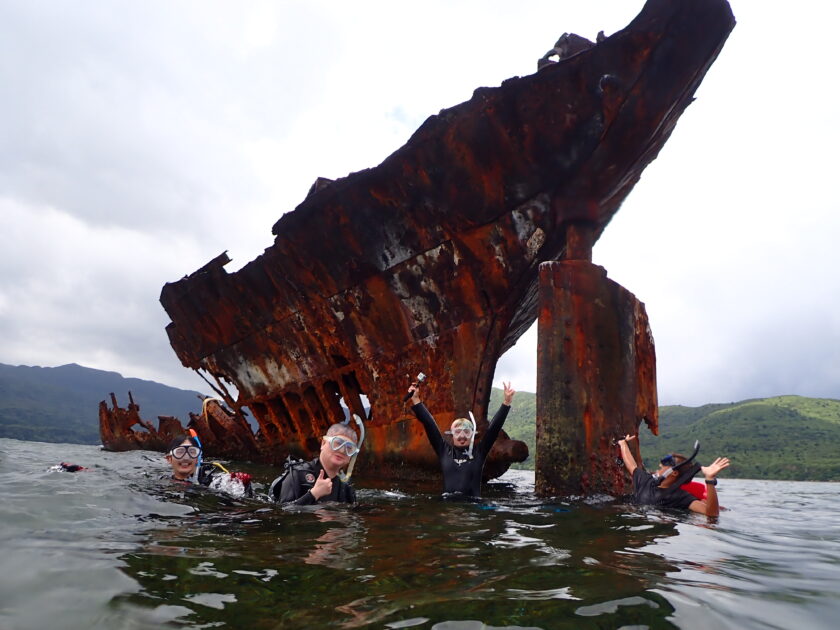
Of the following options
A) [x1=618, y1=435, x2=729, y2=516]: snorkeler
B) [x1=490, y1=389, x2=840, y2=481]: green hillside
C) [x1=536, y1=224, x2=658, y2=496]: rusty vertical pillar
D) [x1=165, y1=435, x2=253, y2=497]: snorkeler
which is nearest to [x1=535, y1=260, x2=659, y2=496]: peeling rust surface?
[x1=536, y1=224, x2=658, y2=496]: rusty vertical pillar

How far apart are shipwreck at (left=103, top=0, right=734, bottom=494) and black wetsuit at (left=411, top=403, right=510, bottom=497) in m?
0.56

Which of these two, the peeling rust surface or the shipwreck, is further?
the shipwreck

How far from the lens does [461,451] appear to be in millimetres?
6098

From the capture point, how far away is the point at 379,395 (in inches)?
306

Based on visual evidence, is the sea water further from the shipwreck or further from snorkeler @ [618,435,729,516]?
the shipwreck

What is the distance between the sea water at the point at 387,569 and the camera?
167 cm

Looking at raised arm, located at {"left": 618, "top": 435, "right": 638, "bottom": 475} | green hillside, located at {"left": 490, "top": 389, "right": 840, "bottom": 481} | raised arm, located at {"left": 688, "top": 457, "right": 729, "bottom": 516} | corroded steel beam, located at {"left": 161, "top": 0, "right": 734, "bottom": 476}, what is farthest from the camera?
green hillside, located at {"left": 490, "top": 389, "right": 840, "bottom": 481}

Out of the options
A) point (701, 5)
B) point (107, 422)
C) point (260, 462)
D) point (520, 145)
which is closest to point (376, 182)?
point (520, 145)

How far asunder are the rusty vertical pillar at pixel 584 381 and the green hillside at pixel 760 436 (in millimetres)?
39252

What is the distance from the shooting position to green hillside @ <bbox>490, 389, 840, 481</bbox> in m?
52.4

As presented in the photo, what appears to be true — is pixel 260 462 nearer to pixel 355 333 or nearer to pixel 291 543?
pixel 355 333

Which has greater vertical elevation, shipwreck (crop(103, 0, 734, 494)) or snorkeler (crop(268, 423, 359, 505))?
shipwreck (crop(103, 0, 734, 494))

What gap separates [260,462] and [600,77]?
9.86 metres

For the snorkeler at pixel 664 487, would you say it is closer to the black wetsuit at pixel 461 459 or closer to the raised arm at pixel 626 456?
the raised arm at pixel 626 456
